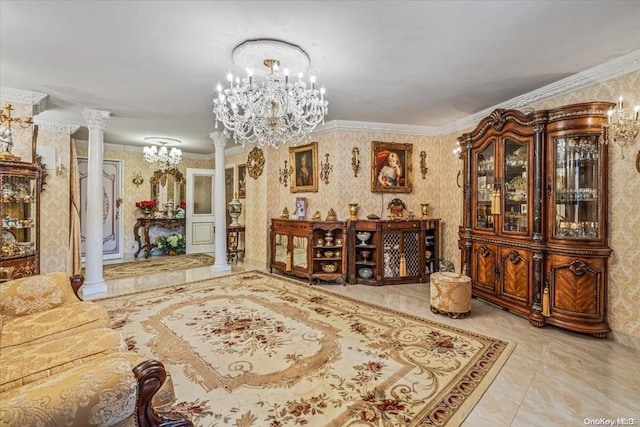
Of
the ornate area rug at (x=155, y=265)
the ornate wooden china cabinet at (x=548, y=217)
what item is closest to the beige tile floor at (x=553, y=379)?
the ornate wooden china cabinet at (x=548, y=217)

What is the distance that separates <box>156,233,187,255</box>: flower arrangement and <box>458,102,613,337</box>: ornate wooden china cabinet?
6.91 meters

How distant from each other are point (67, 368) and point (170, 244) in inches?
265

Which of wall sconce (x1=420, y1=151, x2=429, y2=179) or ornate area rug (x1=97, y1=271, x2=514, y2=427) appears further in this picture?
wall sconce (x1=420, y1=151, x2=429, y2=179)

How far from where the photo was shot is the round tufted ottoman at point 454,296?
3.53 metres

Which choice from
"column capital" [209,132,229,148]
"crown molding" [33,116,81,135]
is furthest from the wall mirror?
"column capital" [209,132,229,148]

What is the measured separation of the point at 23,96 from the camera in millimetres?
3850

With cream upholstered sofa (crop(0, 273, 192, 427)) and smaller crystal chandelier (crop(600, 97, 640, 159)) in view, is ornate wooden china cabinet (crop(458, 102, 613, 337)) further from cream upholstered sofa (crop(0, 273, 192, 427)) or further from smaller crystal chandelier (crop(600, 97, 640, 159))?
cream upholstered sofa (crop(0, 273, 192, 427))

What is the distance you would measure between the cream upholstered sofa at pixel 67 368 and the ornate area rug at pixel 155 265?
3361 millimetres

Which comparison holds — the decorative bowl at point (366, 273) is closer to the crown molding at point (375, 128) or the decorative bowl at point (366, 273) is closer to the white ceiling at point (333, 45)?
the crown molding at point (375, 128)

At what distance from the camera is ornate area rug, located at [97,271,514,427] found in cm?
198

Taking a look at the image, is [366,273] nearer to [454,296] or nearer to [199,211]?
[454,296]

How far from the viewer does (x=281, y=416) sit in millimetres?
1921

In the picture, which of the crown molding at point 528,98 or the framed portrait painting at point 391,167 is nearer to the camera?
the crown molding at point 528,98

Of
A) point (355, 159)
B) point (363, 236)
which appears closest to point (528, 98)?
point (355, 159)
